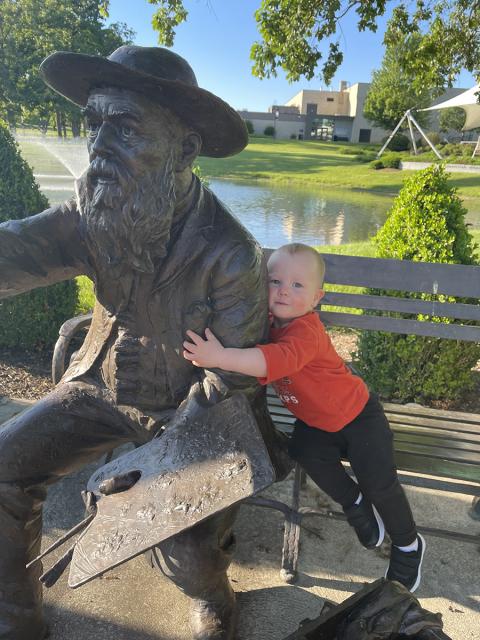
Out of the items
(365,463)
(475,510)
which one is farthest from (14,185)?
(475,510)

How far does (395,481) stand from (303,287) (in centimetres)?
86

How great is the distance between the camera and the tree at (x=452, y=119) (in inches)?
1919

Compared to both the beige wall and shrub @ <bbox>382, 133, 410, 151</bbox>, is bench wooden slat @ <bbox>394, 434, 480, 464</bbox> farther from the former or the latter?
the beige wall

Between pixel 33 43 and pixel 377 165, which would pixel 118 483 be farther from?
pixel 377 165

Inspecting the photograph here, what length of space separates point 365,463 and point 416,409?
1.14 metres

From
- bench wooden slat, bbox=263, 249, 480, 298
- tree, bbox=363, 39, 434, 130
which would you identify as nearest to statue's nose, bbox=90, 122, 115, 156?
bench wooden slat, bbox=263, 249, 480, 298

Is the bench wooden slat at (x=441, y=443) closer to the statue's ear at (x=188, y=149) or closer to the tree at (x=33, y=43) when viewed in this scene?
the statue's ear at (x=188, y=149)

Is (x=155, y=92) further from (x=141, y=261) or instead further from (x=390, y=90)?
(x=390, y=90)

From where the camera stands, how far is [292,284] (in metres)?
1.99

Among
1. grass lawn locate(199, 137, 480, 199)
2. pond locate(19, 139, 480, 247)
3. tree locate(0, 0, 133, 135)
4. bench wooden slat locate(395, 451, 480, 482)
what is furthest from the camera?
grass lawn locate(199, 137, 480, 199)

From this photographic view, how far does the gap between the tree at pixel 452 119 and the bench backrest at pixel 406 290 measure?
5174cm

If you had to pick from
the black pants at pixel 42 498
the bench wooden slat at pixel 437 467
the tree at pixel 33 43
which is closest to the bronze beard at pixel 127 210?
the black pants at pixel 42 498

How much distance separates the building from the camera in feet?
218

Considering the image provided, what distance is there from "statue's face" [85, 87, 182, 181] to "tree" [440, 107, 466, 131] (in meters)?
53.4
